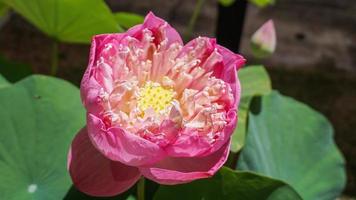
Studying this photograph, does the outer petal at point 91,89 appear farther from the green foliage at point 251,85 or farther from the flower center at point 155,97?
the green foliage at point 251,85

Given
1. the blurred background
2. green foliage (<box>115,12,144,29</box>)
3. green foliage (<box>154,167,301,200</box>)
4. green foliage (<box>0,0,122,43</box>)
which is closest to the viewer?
green foliage (<box>154,167,301,200</box>)

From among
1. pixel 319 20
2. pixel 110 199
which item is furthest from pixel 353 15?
pixel 110 199

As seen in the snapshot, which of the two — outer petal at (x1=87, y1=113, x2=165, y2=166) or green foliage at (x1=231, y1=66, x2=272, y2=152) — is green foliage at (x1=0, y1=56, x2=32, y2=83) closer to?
green foliage at (x1=231, y1=66, x2=272, y2=152)

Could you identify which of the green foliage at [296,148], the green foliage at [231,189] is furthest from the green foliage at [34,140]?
the green foliage at [296,148]

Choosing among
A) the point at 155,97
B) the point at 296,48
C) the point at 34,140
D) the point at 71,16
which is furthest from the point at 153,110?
the point at 296,48

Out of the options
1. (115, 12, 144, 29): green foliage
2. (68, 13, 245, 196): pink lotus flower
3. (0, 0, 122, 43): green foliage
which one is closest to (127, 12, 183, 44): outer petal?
(68, 13, 245, 196): pink lotus flower

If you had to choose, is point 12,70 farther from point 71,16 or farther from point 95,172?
point 95,172
